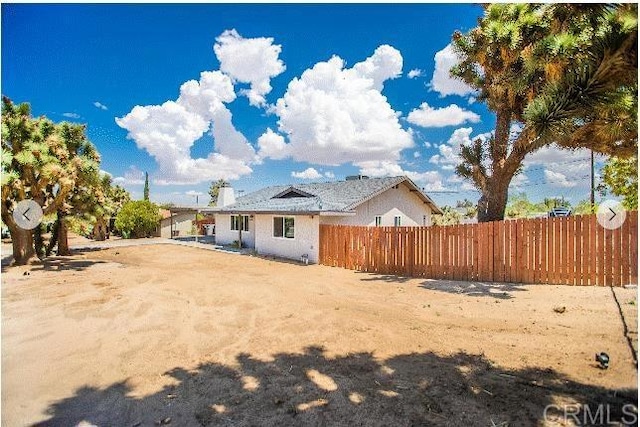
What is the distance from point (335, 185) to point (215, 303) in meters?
15.6

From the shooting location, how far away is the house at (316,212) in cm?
1739

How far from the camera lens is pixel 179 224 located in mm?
34438

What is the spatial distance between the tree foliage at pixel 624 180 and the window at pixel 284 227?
14482 millimetres

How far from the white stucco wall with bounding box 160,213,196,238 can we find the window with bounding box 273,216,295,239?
18.1 meters

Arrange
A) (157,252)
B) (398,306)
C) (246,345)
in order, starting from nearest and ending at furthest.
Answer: (246,345) < (398,306) < (157,252)

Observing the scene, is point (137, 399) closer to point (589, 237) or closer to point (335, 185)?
point (589, 237)

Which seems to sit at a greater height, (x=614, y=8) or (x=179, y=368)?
(x=614, y=8)

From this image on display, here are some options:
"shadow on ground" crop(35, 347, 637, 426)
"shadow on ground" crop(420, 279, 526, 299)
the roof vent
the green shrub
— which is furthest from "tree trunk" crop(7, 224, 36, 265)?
the roof vent

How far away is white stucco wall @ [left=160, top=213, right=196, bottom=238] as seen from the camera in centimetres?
3338

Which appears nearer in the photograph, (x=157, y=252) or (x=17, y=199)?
(x=17, y=199)

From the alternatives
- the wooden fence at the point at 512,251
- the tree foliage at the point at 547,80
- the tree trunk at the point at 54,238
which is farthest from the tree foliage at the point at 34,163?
the tree foliage at the point at 547,80

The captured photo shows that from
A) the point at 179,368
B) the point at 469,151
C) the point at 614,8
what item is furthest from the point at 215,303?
the point at 469,151

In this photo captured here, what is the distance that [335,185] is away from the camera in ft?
77.0

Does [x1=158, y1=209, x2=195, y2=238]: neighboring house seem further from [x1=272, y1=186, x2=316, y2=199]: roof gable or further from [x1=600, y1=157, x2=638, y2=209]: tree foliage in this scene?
[x1=600, y1=157, x2=638, y2=209]: tree foliage
